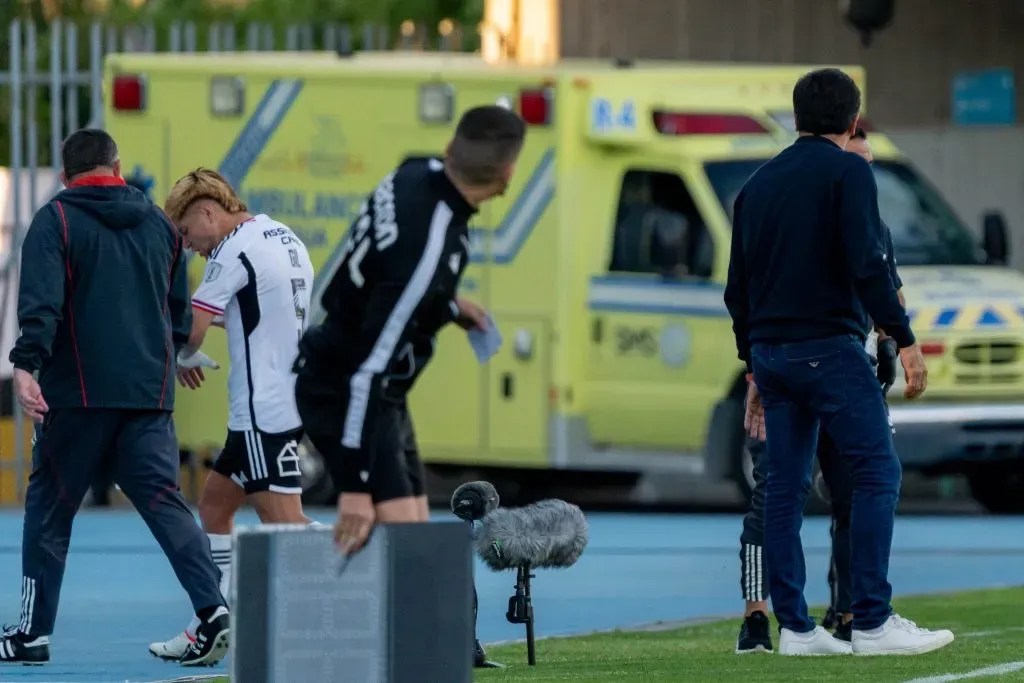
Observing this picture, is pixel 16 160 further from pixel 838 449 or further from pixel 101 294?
pixel 838 449

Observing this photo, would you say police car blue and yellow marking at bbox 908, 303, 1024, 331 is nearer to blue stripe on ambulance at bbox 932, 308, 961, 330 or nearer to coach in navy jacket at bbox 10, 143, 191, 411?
blue stripe on ambulance at bbox 932, 308, 961, 330

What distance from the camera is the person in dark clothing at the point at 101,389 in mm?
8398

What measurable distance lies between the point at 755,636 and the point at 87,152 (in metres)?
2.75

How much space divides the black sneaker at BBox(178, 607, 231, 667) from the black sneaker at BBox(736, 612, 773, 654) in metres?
1.71

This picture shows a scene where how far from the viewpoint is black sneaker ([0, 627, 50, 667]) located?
852cm

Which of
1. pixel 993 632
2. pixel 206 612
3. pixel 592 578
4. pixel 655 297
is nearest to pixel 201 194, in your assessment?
pixel 206 612

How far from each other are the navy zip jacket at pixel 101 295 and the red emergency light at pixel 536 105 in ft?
23.0

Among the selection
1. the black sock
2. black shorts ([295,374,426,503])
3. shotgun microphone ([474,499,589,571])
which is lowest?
the black sock

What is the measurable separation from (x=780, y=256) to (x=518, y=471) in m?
8.85

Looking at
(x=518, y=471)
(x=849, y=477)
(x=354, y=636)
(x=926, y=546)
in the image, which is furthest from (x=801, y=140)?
(x=518, y=471)

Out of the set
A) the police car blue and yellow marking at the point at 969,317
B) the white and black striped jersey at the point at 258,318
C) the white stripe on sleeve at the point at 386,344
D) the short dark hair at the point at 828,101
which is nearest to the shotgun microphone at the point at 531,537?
the white and black striped jersey at the point at 258,318

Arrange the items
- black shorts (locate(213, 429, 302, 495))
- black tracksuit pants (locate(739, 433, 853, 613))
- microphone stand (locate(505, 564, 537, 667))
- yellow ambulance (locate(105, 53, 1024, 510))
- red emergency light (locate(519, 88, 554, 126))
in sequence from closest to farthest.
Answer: microphone stand (locate(505, 564, 537, 667))
black shorts (locate(213, 429, 302, 495))
black tracksuit pants (locate(739, 433, 853, 613))
yellow ambulance (locate(105, 53, 1024, 510))
red emergency light (locate(519, 88, 554, 126))

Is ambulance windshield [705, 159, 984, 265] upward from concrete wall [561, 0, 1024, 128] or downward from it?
downward

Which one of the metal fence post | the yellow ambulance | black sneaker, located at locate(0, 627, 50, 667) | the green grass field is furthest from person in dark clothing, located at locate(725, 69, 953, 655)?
the metal fence post
